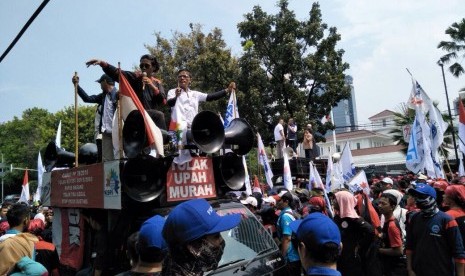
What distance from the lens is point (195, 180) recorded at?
4.72 meters

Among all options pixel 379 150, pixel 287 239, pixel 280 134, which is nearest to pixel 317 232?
pixel 287 239

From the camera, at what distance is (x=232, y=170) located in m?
5.11

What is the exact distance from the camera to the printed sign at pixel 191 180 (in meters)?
4.49

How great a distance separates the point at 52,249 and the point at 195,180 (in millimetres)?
2092

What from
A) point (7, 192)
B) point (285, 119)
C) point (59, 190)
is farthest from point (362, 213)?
point (7, 192)

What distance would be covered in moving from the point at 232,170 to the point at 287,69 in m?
14.9

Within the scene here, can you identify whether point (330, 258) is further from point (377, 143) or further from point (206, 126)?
point (377, 143)

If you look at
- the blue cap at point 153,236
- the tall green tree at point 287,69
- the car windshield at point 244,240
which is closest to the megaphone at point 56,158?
the car windshield at point 244,240

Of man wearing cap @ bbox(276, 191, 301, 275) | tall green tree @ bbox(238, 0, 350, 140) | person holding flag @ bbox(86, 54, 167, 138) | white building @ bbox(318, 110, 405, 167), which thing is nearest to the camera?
man wearing cap @ bbox(276, 191, 301, 275)

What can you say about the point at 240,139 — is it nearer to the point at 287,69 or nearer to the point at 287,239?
the point at 287,239

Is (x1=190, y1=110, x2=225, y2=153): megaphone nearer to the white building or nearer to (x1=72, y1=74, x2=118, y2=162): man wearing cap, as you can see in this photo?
(x1=72, y1=74, x2=118, y2=162): man wearing cap

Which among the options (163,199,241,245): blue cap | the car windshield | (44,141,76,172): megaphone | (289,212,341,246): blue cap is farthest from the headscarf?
(44,141,76,172): megaphone

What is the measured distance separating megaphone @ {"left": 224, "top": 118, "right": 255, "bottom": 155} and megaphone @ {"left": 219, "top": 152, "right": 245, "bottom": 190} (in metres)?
0.12

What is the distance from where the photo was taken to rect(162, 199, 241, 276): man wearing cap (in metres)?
2.07
